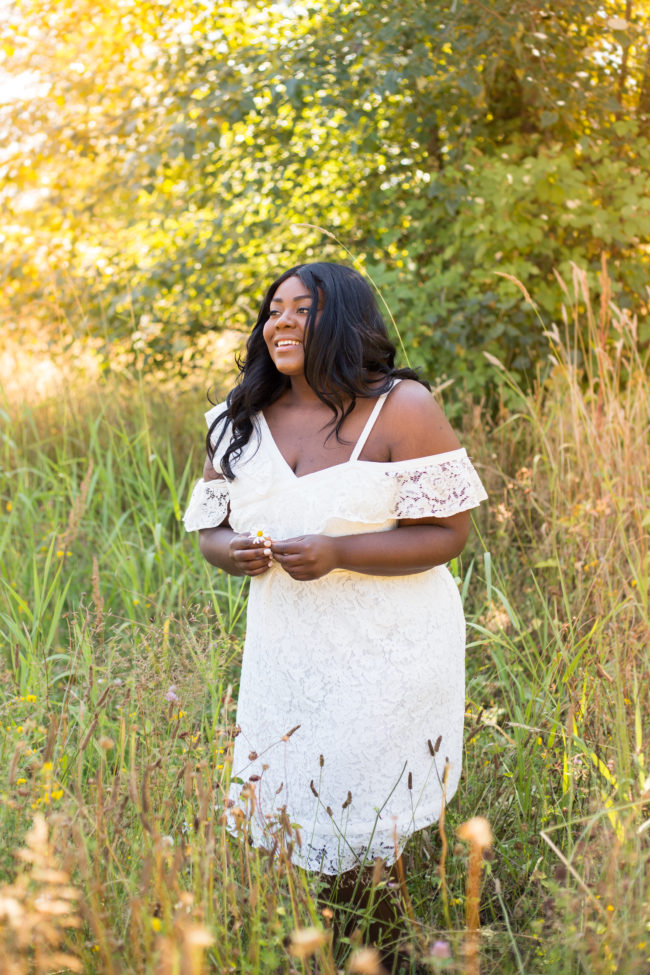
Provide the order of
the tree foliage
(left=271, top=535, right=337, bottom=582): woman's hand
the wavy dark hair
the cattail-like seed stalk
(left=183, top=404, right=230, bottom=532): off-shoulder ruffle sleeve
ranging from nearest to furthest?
1. the cattail-like seed stalk
2. (left=271, top=535, right=337, bottom=582): woman's hand
3. the wavy dark hair
4. (left=183, top=404, right=230, bottom=532): off-shoulder ruffle sleeve
5. the tree foliage

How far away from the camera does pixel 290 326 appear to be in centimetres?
220

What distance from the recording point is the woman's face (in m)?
2.20

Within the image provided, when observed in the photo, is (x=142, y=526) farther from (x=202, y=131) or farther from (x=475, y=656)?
(x=202, y=131)

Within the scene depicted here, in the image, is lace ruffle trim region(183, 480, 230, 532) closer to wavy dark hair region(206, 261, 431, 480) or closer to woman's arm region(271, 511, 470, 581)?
wavy dark hair region(206, 261, 431, 480)

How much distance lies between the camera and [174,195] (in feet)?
19.5

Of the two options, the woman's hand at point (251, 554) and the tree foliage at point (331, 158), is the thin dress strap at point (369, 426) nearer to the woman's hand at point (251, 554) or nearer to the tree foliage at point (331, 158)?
the woman's hand at point (251, 554)

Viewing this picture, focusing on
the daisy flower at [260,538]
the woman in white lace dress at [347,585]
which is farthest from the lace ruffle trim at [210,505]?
the daisy flower at [260,538]

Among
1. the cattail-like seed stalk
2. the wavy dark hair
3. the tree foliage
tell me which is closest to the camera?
the cattail-like seed stalk

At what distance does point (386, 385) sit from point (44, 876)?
1.39m

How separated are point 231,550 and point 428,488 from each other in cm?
48

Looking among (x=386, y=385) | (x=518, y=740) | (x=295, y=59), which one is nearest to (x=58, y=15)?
(x=295, y=59)

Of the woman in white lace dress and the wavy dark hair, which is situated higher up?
the wavy dark hair

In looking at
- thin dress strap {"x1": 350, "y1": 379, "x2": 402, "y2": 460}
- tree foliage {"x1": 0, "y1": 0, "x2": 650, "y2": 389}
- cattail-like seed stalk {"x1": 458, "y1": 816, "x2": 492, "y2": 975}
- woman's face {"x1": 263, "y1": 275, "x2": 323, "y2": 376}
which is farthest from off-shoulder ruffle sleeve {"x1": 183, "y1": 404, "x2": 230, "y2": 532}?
tree foliage {"x1": 0, "y1": 0, "x2": 650, "y2": 389}

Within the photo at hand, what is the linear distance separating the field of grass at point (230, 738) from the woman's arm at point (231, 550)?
0.74ft
